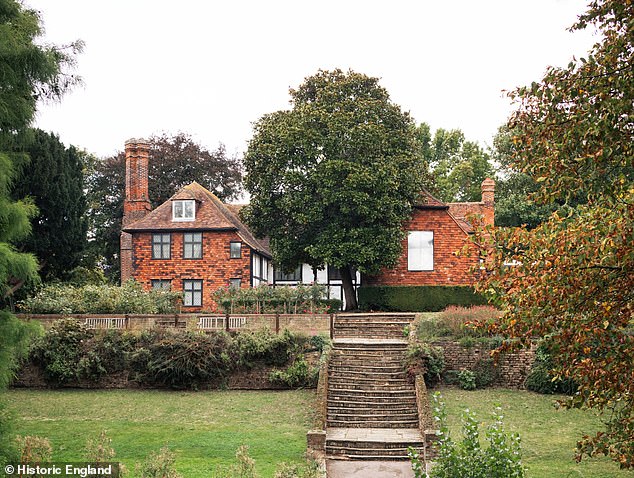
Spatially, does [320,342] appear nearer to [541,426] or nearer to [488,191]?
[541,426]

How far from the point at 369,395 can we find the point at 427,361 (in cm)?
270

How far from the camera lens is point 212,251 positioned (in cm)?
3553

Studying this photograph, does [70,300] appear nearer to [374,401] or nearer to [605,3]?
[374,401]

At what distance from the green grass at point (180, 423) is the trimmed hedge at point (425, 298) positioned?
11.6 m

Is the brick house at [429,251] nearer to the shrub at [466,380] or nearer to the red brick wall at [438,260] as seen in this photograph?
the red brick wall at [438,260]

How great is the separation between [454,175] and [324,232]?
2485cm

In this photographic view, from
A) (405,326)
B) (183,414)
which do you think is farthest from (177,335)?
A: (405,326)

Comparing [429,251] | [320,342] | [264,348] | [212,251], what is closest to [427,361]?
[320,342]

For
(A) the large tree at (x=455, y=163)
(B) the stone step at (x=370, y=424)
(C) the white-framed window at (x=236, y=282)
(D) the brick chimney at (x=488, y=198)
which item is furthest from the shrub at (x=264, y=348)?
(A) the large tree at (x=455, y=163)

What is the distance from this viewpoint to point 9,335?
12.5 m

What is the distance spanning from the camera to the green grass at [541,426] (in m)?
15.4

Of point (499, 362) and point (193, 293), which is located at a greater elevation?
point (193, 293)

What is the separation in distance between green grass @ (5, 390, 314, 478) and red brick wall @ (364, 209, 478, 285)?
44.5 feet

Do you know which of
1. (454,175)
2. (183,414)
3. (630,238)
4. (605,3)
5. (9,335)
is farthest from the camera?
(454,175)
